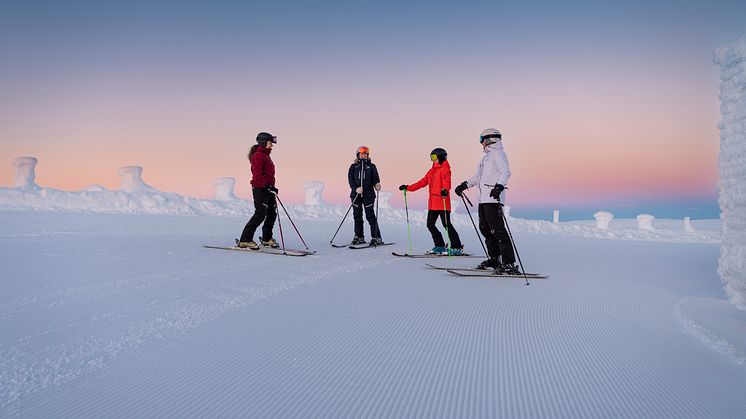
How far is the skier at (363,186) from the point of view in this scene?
421 inches

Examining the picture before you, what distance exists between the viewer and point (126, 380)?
243 centimetres

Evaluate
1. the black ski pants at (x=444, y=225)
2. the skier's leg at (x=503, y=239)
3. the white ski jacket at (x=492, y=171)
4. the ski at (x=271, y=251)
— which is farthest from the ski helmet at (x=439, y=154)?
the ski at (x=271, y=251)

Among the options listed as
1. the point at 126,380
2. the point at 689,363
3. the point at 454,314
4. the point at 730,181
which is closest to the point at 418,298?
the point at 454,314

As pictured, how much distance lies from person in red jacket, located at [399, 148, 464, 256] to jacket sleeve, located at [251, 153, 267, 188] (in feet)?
11.2

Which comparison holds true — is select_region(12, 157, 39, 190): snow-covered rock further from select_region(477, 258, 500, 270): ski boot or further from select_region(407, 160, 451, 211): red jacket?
select_region(477, 258, 500, 270): ski boot

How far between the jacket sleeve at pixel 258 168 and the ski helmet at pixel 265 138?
12.1 inches

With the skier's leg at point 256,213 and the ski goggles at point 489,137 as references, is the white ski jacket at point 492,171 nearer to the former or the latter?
the ski goggles at point 489,137

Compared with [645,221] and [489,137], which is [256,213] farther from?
[645,221]

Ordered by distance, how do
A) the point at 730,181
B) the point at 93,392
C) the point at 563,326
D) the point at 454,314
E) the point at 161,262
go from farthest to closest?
the point at 161,262 → the point at 730,181 → the point at 454,314 → the point at 563,326 → the point at 93,392

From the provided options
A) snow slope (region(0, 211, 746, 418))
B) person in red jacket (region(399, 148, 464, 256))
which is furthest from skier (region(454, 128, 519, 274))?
person in red jacket (region(399, 148, 464, 256))

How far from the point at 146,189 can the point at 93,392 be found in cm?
3163

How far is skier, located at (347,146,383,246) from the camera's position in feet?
35.1

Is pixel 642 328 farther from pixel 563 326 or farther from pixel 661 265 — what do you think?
pixel 661 265

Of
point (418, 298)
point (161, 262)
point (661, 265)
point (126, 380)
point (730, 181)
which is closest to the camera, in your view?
point (126, 380)
